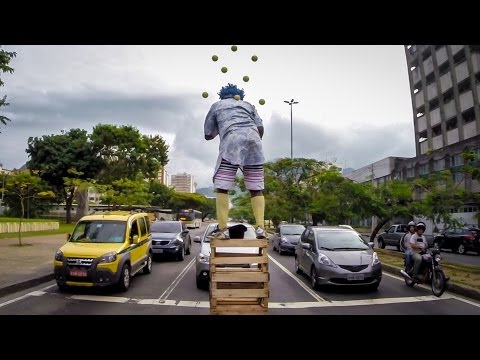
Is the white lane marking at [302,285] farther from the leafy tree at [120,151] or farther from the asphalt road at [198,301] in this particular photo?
the leafy tree at [120,151]

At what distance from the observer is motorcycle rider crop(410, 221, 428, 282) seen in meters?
9.59

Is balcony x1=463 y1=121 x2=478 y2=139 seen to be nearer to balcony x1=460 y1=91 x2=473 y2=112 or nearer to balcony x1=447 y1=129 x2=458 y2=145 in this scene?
balcony x1=447 y1=129 x2=458 y2=145

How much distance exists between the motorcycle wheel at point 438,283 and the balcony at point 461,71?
31.2m

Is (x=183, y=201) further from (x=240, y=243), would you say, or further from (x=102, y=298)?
(x=240, y=243)

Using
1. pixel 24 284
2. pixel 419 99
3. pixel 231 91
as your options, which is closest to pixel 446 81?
pixel 419 99

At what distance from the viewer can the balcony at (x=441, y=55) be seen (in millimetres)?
37416

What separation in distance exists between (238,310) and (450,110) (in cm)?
3864

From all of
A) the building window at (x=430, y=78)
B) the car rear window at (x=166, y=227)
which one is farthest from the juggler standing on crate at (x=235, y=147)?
the building window at (x=430, y=78)

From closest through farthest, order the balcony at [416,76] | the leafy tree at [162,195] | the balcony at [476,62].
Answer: the balcony at [476,62] → the balcony at [416,76] → the leafy tree at [162,195]

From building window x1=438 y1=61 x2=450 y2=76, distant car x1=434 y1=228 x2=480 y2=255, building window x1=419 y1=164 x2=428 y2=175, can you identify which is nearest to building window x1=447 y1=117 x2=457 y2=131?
building window x1=438 y1=61 x2=450 y2=76

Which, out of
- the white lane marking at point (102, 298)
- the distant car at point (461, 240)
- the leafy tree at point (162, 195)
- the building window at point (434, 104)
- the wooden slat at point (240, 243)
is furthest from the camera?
the leafy tree at point (162, 195)
